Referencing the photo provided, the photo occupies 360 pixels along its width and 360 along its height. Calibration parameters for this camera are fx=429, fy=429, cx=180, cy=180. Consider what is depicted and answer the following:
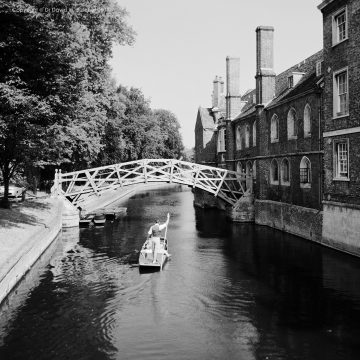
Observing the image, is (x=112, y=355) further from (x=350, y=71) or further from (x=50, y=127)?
(x=350, y=71)

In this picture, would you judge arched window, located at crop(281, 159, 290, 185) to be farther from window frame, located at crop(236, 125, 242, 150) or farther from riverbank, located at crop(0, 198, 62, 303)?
riverbank, located at crop(0, 198, 62, 303)

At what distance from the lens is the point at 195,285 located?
15992 mm

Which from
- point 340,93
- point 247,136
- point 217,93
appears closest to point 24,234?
point 340,93

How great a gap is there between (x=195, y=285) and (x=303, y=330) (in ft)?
16.9

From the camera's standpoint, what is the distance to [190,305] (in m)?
13.8

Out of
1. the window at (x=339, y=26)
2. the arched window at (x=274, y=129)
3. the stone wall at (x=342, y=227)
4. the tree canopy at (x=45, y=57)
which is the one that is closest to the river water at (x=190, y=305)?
the stone wall at (x=342, y=227)

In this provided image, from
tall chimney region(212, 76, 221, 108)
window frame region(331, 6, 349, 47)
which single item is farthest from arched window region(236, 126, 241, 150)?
window frame region(331, 6, 349, 47)

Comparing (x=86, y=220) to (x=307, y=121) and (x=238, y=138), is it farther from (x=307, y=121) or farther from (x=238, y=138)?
(x=307, y=121)

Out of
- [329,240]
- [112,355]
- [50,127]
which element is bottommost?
[112,355]

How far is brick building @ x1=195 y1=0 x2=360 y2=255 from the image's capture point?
19.2m

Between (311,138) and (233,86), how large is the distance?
1486cm

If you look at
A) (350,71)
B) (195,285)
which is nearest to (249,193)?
(350,71)

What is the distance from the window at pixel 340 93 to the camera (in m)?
19.8

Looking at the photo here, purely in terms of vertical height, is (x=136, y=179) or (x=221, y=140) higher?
(x=221, y=140)
